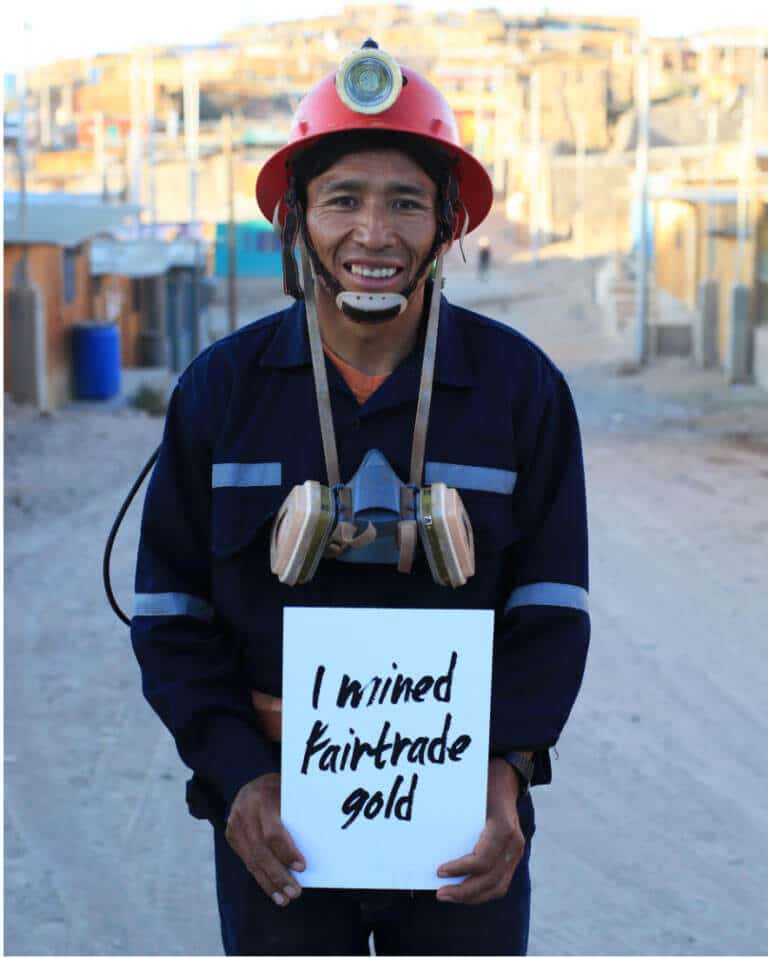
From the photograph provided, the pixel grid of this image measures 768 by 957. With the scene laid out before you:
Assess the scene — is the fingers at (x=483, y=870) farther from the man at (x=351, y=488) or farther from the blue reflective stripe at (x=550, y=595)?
the blue reflective stripe at (x=550, y=595)

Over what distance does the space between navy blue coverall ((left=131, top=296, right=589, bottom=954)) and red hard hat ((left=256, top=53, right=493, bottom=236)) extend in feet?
0.97

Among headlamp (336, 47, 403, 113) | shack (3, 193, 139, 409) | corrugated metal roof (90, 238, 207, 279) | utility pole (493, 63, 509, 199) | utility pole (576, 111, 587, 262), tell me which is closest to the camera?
headlamp (336, 47, 403, 113)

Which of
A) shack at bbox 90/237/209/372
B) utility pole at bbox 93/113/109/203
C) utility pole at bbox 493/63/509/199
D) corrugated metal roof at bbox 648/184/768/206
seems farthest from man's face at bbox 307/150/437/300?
utility pole at bbox 493/63/509/199

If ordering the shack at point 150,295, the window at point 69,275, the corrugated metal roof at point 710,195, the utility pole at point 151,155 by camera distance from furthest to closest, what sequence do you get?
the utility pole at point 151,155 → the shack at point 150,295 → the corrugated metal roof at point 710,195 → the window at point 69,275

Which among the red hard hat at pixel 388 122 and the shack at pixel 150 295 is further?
the shack at pixel 150 295

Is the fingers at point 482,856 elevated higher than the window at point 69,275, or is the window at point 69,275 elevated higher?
the fingers at point 482,856

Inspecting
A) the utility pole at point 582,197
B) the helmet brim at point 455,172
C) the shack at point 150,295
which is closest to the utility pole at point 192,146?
the shack at point 150,295

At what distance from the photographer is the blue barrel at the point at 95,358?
22.1 meters

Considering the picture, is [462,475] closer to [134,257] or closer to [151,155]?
[134,257]

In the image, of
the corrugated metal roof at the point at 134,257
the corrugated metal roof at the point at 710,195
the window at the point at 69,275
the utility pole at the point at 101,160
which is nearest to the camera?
the window at the point at 69,275

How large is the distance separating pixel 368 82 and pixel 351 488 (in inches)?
25.1

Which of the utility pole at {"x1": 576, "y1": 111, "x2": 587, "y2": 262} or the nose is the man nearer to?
the nose

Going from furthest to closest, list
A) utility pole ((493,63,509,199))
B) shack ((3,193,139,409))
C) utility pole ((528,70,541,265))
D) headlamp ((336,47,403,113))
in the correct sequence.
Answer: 1. utility pole ((493,63,509,199))
2. utility pole ((528,70,541,265))
3. shack ((3,193,139,409))
4. headlamp ((336,47,403,113))

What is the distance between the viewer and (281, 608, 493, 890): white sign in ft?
8.04
